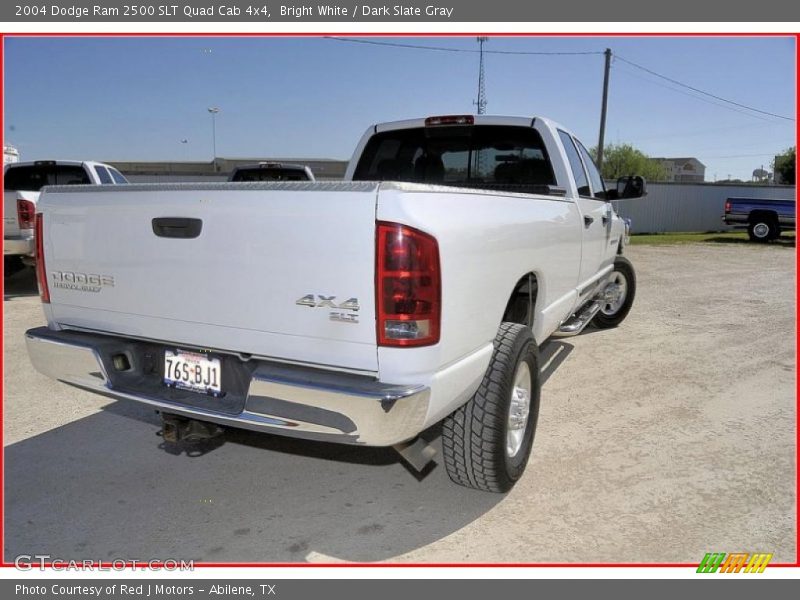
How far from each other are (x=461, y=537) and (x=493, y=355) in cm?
88

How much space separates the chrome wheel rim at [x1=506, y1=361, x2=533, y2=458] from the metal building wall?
1025 inches

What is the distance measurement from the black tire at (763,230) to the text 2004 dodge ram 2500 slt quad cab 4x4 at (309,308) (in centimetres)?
2265

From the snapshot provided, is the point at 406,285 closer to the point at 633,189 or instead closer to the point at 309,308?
the point at 309,308

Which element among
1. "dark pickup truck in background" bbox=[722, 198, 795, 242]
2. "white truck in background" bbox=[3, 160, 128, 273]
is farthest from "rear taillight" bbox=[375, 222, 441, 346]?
"dark pickup truck in background" bbox=[722, 198, 795, 242]

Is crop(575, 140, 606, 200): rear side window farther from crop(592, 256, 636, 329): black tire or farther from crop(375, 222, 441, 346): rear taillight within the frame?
crop(375, 222, 441, 346): rear taillight

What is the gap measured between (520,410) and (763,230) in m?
23.2

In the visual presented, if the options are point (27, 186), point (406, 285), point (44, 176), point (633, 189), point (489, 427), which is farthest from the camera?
point (27, 186)

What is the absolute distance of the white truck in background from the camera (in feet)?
29.1

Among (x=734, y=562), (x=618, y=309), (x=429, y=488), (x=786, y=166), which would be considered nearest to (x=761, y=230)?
(x=618, y=309)

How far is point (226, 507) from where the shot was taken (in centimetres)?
314

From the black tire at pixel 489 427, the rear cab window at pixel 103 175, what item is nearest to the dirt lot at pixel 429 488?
the black tire at pixel 489 427

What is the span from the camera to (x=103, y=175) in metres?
10.1

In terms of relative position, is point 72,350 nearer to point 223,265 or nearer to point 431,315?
point 223,265

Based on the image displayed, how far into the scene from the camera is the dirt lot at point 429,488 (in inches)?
111
